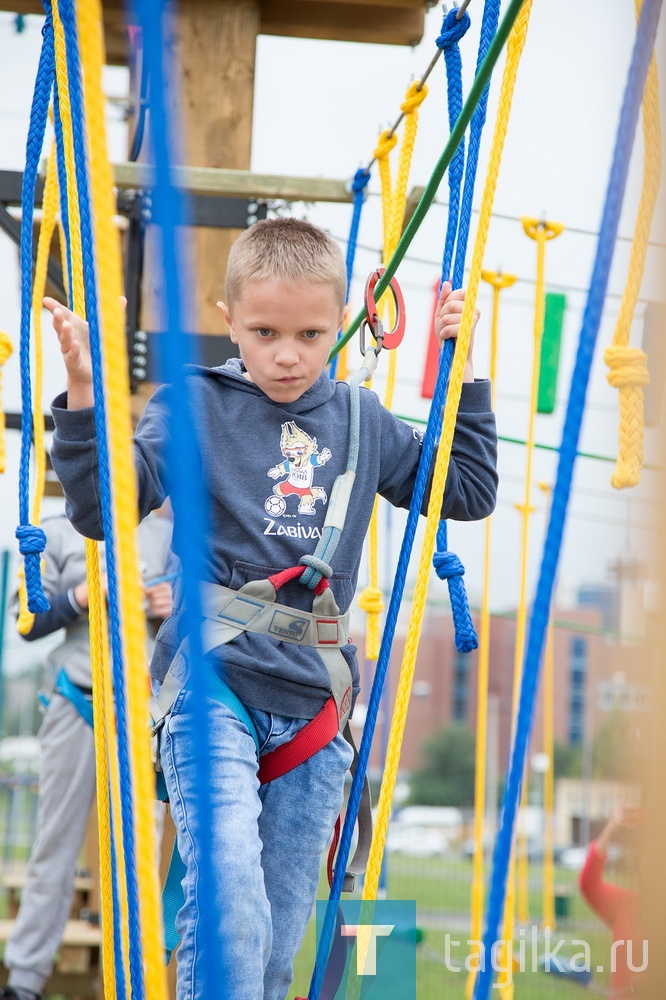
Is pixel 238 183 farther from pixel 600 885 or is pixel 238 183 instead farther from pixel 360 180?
pixel 600 885

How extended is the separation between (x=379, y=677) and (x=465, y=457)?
1.25 feet

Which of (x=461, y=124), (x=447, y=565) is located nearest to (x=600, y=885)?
(x=447, y=565)

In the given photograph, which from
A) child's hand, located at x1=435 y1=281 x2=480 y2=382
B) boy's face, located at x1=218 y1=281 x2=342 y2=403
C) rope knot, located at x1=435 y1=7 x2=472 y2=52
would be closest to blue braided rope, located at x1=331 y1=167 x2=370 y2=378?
rope knot, located at x1=435 y1=7 x2=472 y2=52

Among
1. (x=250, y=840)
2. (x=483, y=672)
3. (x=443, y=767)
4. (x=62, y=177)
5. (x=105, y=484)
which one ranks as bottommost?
(x=443, y=767)

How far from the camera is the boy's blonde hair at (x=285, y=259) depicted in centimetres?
154

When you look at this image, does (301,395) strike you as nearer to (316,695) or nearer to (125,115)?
(316,695)

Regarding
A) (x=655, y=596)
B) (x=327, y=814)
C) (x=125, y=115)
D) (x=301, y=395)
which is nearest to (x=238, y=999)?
(x=327, y=814)

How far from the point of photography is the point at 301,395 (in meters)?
1.65

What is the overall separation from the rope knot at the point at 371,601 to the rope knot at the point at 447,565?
0.62m

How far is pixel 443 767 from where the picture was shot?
165 feet

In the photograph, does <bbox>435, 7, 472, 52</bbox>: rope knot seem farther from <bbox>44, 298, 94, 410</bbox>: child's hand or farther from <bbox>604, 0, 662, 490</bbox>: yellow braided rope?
<bbox>44, 298, 94, 410</bbox>: child's hand

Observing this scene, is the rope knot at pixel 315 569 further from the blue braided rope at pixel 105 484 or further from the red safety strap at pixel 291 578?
the blue braided rope at pixel 105 484

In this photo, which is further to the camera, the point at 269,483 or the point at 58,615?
the point at 58,615

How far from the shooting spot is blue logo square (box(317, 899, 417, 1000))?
1659 mm
